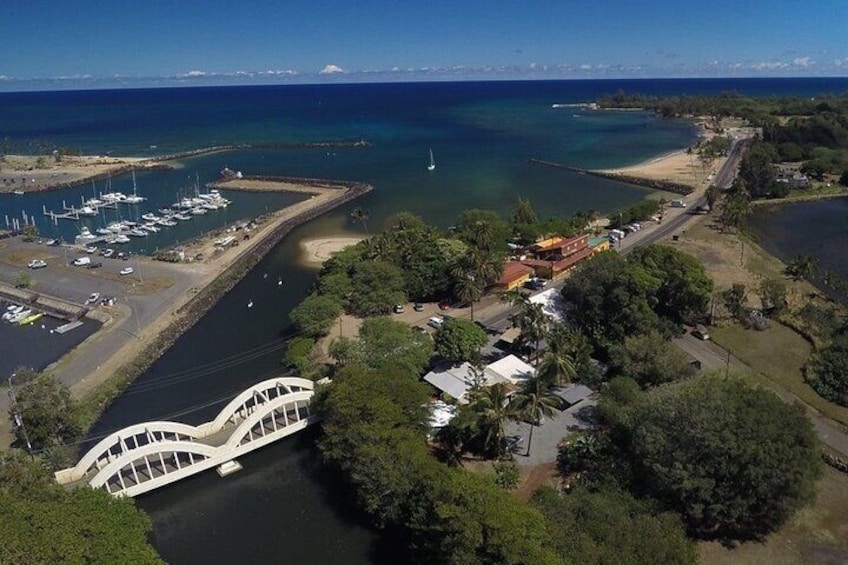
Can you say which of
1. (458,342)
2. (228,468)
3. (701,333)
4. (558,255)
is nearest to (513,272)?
(558,255)

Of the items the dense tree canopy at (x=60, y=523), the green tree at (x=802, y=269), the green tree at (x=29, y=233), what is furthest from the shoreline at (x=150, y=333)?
the green tree at (x=802, y=269)

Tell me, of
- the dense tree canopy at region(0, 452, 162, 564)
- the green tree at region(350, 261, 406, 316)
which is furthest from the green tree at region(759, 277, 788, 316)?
the dense tree canopy at region(0, 452, 162, 564)

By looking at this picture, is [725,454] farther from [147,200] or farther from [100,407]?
[147,200]

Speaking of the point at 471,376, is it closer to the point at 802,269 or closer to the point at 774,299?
the point at 774,299

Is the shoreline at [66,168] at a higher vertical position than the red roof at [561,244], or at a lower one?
higher

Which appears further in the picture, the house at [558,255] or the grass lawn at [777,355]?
the house at [558,255]

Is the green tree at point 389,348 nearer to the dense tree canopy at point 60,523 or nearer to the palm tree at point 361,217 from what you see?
the dense tree canopy at point 60,523

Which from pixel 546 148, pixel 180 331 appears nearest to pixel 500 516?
pixel 180 331

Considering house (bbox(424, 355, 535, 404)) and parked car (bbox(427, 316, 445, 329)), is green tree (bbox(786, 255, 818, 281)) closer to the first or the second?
house (bbox(424, 355, 535, 404))
